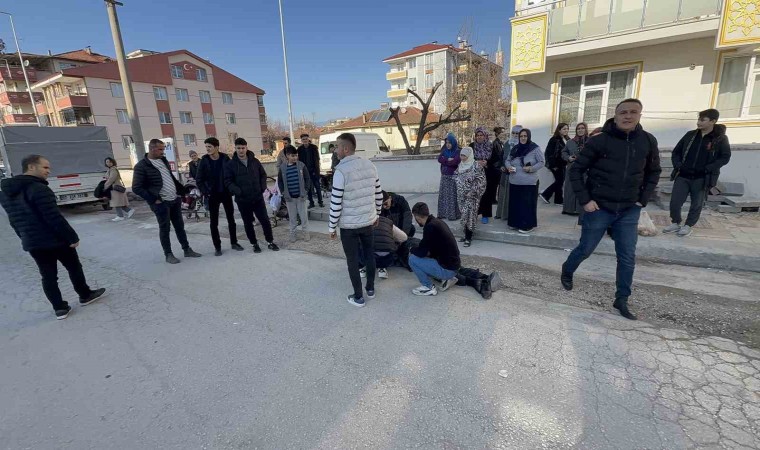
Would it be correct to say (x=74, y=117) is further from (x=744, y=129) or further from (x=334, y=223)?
(x=744, y=129)

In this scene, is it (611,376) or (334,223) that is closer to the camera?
(611,376)

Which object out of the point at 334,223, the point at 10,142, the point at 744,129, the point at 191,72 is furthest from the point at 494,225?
the point at 191,72

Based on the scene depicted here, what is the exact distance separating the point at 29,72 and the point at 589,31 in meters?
54.4

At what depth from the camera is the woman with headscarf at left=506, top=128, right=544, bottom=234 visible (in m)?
5.48

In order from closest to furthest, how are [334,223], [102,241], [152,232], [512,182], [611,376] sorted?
[611,376], [334,223], [512,182], [102,241], [152,232]

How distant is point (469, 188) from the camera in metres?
5.52

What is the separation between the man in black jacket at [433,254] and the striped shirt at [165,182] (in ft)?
13.8

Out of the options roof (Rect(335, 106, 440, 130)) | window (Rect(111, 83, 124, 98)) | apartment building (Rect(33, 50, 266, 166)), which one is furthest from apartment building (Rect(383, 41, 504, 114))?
window (Rect(111, 83, 124, 98))

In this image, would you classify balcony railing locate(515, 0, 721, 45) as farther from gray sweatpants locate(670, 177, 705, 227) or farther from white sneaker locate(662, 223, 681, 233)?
white sneaker locate(662, 223, 681, 233)

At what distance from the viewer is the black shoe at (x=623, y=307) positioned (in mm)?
3270

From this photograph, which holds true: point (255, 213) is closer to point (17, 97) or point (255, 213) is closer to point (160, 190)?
point (160, 190)

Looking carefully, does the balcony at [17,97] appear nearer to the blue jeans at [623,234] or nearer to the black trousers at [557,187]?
the black trousers at [557,187]

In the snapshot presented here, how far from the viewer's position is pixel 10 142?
417 inches

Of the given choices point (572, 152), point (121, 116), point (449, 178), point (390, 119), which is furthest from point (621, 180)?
point (121, 116)
